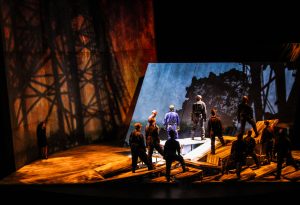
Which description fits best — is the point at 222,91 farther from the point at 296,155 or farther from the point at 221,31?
the point at 221,31

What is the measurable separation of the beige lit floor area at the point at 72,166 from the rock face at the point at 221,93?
140 inches

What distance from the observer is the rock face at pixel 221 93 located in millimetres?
17375

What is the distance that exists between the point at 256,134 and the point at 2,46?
10065 mm

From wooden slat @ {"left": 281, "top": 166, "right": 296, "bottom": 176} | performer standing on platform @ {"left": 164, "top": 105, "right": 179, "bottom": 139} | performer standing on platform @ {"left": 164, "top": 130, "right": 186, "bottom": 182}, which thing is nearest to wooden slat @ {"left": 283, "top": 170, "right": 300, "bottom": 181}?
wooden slat @ {"left": 281, "top": 166, "right": 296, "bottom": 176}

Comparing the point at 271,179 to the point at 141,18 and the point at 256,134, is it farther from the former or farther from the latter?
the point at 141,18

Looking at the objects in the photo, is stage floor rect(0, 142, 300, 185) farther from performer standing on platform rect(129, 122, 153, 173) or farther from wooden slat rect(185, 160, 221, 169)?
performer standing on platform rect(129, 122, 153, 173)

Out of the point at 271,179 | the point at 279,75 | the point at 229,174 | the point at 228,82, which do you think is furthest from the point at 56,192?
the point at 279,75

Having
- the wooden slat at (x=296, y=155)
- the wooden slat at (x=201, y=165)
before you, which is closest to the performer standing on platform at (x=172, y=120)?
the wooden slat at (x=201, y=165)

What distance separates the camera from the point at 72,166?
51.9 feet

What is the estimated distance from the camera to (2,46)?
15109 mm

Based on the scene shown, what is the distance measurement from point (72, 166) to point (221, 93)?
692 cm

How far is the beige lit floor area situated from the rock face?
3.56m

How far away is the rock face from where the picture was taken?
57.0 feet

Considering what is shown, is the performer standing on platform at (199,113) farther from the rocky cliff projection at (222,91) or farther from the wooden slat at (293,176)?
the wooden slat at (293,176)
